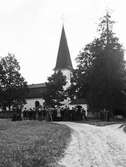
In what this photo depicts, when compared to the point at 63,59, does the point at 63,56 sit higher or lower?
higher

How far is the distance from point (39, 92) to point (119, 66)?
126ft

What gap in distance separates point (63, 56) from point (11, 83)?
14.6 m

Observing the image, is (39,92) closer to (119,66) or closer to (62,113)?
(119,66)

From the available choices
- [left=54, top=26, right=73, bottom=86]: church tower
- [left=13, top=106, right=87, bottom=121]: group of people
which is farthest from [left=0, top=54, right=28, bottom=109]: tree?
[left=13, top=106, right=87, bottom=121]: group of people

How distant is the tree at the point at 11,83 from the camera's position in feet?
190

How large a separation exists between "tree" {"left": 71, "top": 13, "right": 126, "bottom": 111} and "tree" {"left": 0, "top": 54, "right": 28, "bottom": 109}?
19471 millimetres

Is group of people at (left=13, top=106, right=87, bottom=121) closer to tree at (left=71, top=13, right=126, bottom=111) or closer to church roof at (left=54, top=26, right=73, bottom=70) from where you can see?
tree at (left=71, top=13, right=126, bottom=111)

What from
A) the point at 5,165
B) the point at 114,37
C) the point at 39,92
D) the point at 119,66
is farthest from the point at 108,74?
the point at 39,92

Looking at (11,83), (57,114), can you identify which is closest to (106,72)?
(57,114)

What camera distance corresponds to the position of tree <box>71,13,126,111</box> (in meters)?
38.5

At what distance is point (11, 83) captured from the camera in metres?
59.5

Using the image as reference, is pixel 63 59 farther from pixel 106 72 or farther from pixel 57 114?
pixel 57 114

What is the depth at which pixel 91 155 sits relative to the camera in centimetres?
985

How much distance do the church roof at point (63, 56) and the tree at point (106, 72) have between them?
86.4 feet
